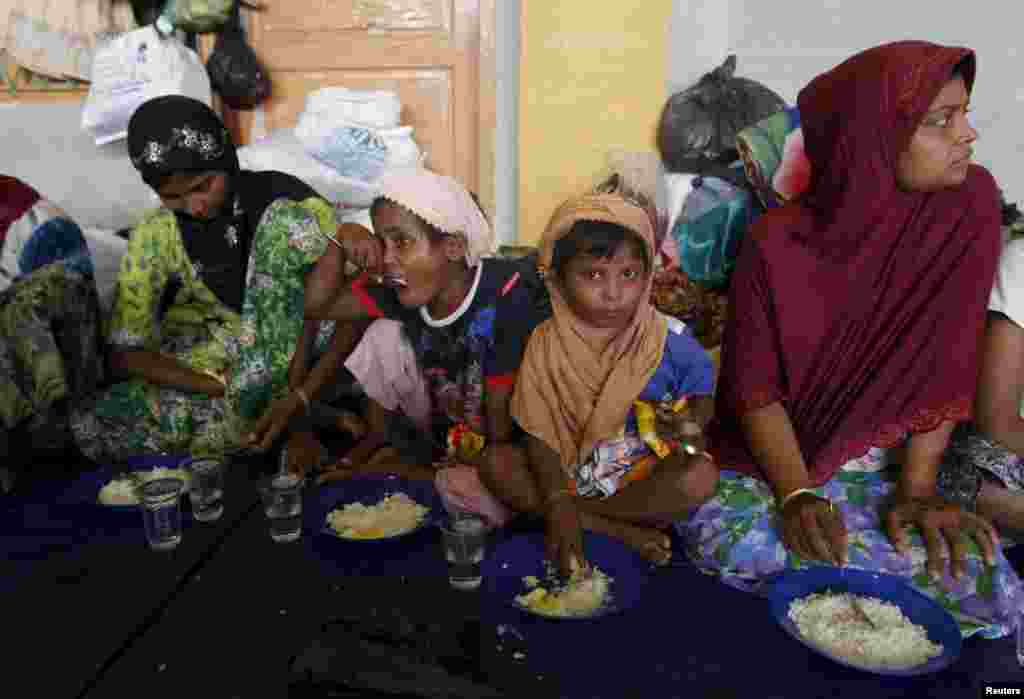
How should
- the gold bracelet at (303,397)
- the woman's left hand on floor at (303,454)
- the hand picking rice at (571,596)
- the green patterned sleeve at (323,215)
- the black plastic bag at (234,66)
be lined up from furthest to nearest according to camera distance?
1. the black plastic bag at (234,66)
2. the green patterned sleeve at (323,215)
3. the gold bracelet at (303,397)
4. the woman's left hand on floor at (303,454)
5. the hand picking rice at (571,596)

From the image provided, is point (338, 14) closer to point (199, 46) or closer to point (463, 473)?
point (199, 46)

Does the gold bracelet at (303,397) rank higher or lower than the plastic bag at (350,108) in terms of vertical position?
lower

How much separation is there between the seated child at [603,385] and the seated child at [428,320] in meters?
0.13

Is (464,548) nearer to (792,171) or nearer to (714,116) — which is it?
(792,171)

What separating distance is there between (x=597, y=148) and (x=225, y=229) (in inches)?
76.6

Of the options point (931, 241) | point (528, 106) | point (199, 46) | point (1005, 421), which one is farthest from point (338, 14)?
point (1005, 421)

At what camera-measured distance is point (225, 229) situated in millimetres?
2684

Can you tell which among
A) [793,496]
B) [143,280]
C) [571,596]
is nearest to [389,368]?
[143,280]

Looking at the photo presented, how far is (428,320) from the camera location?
2.29 meters

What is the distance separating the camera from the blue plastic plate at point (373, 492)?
2.01 meters

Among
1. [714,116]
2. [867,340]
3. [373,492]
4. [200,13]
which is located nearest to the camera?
[867,340]

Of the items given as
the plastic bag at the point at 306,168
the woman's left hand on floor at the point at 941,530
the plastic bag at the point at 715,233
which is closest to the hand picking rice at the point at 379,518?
the woman's left hand on floor at the point at 941,530

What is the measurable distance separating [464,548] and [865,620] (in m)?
0.80

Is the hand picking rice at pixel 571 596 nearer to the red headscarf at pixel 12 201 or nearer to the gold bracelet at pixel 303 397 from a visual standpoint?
the gold bracelet at pixel 303 397
